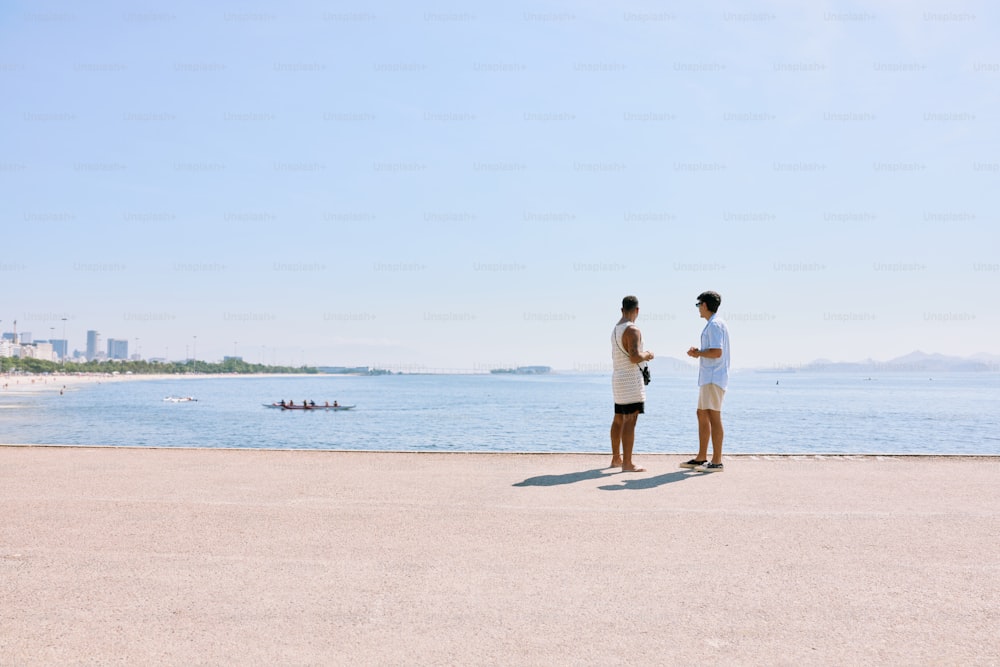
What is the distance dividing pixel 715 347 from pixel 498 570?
5573mm

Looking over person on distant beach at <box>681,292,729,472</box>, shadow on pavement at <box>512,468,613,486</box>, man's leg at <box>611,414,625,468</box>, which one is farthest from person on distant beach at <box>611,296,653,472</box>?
person on distant beach at <box>681,292,729,472</box>

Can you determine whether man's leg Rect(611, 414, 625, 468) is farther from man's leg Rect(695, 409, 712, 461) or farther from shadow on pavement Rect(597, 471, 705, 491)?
man's leg Rect(695, 409, 712, 461)

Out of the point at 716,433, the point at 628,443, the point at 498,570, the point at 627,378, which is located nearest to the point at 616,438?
the point at 628,443

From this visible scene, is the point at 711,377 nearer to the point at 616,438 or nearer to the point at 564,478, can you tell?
the point at 616,438

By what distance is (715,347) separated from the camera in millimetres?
8938

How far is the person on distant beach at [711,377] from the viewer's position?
8.72 metres

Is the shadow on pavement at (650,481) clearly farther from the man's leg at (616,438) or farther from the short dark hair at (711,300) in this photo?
the short dark hair at (711,300)

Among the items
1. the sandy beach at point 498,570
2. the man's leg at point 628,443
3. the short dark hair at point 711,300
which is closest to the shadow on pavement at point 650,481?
the sandy beach at point 498,570

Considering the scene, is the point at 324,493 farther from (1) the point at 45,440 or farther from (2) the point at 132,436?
(2) the point at 132,436

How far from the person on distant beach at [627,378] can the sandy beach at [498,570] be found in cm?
87

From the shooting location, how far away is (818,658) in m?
3.13

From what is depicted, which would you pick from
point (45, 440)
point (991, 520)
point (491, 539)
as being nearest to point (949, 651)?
point (491, 539)

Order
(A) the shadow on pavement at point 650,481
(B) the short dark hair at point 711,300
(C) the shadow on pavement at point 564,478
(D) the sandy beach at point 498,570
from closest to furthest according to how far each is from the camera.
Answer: (D) the sandy beach at point 498,570 < (A) the shadow on pavement at point 650,481 < (C) the shadow on pavement at point 564,478 < (B) the short dark hair at point 711,300

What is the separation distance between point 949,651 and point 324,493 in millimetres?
5674
